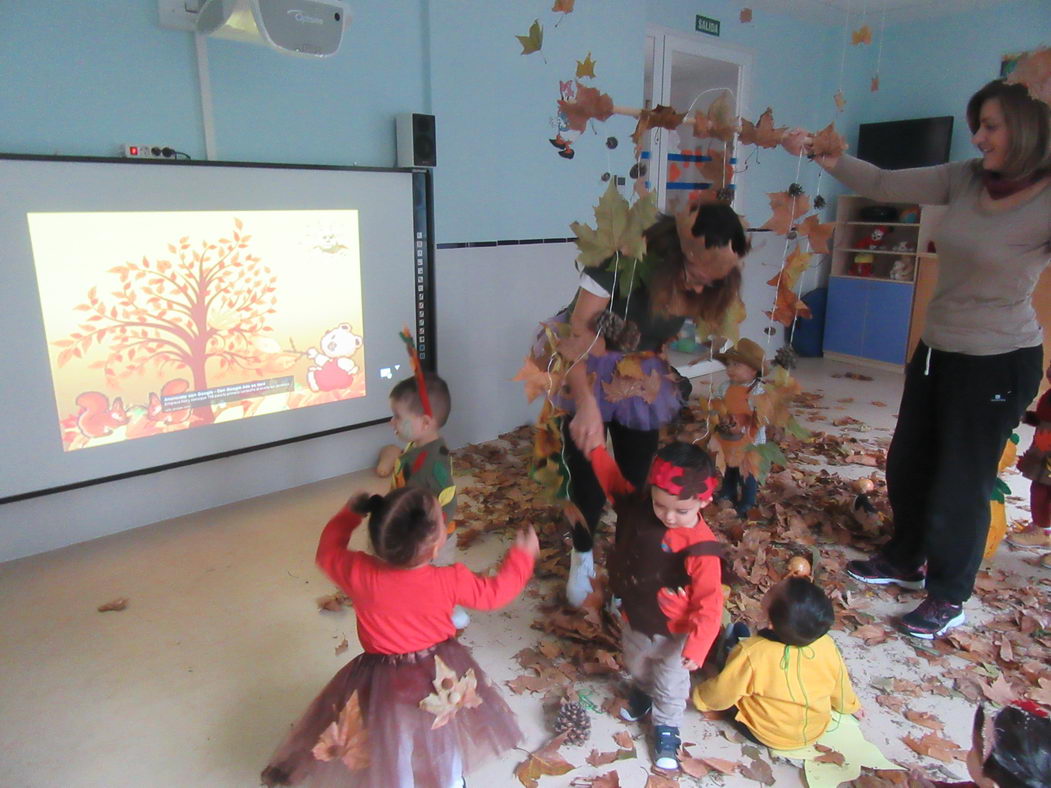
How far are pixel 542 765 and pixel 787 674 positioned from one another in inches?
25.6

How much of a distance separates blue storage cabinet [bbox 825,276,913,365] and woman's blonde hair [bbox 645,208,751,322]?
4.56m

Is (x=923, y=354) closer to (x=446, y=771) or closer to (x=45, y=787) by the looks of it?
(x=446, y=771)

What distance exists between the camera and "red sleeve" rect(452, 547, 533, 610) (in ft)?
4.93

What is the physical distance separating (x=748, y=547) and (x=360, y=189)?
2327 millimetres

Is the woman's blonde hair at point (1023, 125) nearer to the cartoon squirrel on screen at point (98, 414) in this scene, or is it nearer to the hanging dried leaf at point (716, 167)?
the hanging dried leaf at point (716, 167)

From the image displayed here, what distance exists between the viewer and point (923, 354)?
235 cm

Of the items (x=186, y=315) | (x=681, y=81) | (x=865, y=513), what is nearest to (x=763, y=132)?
(x=865, y=513)

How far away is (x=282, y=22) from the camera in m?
2.54

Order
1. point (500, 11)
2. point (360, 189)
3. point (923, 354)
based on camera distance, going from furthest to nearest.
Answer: point (500, 11)
point (360, 189)
point (923, 354)

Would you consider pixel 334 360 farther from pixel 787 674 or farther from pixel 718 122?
pixel 787 674

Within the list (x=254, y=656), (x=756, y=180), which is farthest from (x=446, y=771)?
(x=756, y=180)

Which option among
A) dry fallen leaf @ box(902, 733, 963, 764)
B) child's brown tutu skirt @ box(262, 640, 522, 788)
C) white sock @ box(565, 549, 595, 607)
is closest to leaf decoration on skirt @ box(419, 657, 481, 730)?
child's brown tutu skirt @ box(262, 640, 522, 788)

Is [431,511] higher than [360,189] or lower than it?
lower

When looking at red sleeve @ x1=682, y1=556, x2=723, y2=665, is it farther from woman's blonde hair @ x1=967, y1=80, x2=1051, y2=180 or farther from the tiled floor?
woman's blonde hair @ x1=967, y1=80, x2=1051, y2=180
